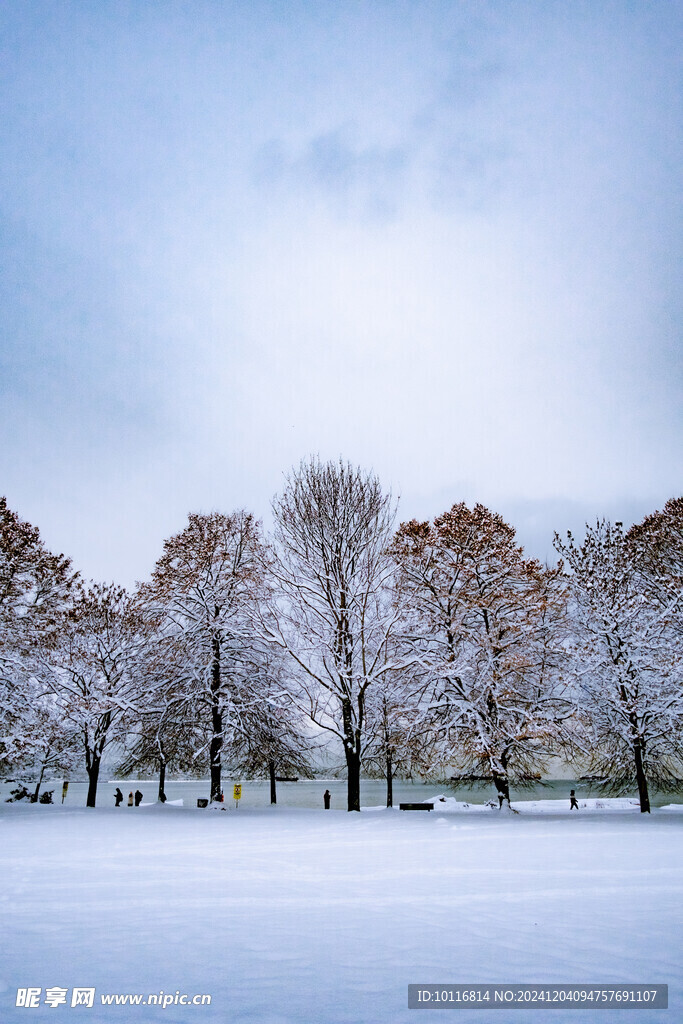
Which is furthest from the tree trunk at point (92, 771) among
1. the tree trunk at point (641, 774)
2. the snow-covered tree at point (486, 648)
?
the tree trunk at point (641, 774)

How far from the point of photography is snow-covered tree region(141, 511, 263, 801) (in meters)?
28.2

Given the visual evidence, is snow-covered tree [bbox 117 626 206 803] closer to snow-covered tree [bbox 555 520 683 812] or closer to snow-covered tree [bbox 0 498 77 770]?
snow-covered tree [bbox 0 498 77 770]

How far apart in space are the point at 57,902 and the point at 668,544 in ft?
95.4

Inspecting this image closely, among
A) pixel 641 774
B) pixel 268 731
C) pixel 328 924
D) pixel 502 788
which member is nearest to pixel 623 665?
pixel 641 774

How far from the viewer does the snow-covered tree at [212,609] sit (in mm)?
28234

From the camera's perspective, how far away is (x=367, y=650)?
26391mm

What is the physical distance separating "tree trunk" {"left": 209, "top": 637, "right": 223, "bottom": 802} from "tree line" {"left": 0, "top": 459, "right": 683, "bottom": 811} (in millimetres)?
90

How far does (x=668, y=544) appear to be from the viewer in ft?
98.0

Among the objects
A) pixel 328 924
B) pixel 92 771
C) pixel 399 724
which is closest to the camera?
pixel 328 924

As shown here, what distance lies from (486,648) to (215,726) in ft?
39.9

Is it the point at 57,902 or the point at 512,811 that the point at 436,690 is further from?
the point at 57,902

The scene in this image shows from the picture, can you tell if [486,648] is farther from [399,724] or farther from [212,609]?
[212,609]

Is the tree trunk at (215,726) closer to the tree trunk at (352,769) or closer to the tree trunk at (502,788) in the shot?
the tree trunk at (352,769)

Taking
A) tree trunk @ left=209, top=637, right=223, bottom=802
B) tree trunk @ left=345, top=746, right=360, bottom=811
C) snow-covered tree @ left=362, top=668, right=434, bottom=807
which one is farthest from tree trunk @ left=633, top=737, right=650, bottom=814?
tree trunk @ left=209, top=637, right=223, bottom=802
